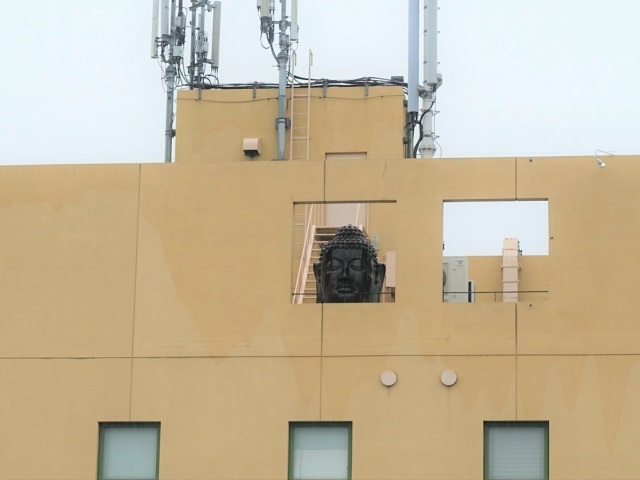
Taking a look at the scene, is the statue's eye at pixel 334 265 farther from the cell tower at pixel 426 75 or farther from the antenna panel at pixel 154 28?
the antenna panel at pixel 154 28

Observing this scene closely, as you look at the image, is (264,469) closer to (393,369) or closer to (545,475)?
(393,369)

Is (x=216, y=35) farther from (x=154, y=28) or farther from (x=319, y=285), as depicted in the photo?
(x=319, y=285)

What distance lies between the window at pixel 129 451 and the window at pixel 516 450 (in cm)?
562

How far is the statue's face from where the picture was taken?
92.3 ft

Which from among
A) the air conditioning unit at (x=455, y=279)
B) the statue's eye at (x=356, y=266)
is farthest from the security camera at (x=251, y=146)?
the statue's eye at (x=356, y=266)

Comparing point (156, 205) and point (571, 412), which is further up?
point (156, 205)

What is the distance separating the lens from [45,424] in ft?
89.2

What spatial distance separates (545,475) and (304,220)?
10.8m

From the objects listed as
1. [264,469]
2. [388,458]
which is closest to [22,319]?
[264,469]

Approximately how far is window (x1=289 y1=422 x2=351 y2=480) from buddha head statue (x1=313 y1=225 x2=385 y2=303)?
8.44 feet

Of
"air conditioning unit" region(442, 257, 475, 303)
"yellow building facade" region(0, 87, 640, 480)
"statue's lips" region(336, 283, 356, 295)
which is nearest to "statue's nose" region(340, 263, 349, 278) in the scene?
"statue's lips" region(336, 283, 356, 295)

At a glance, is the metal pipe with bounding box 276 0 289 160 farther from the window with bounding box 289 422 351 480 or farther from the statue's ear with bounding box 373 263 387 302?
the window with bounding box 289 422 351 480

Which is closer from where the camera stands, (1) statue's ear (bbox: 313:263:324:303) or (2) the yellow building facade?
(2) the yellow building facade

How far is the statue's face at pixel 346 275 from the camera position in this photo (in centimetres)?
2814
